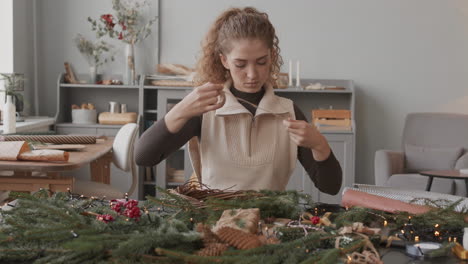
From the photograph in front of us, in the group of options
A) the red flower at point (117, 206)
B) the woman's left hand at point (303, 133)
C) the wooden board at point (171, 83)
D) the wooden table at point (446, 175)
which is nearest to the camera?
the red flower at point (117, 206)

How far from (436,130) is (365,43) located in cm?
100

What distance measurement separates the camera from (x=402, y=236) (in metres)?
1.43

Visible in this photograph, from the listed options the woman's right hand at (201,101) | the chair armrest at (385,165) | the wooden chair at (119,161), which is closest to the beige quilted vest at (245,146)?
the woman's right hand at (201,101)

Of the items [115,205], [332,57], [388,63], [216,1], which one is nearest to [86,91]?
[216,1]

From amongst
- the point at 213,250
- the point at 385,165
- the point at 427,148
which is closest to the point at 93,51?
the point at 385,165

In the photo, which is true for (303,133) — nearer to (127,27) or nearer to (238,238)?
(238,238)

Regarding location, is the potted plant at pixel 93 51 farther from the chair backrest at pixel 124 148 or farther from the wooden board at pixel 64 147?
the wooden board at pixel 64 147

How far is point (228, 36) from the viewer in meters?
2.19

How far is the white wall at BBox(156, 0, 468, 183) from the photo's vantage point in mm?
5992

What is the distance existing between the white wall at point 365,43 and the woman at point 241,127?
3.72 m

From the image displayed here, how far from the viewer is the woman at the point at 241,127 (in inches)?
83.8

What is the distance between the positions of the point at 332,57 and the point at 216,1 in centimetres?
117

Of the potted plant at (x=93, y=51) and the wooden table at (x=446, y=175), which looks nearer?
the wooden table at (x=446, y=175)

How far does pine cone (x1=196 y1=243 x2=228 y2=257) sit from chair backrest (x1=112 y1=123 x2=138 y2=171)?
9.86 ft
